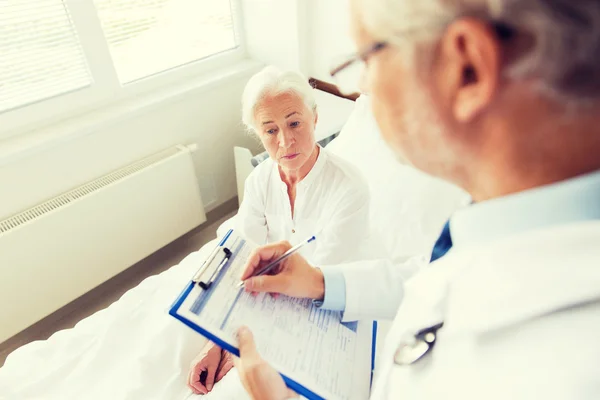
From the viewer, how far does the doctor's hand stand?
2.80ft

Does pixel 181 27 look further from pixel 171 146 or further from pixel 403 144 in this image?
pixel 403 144


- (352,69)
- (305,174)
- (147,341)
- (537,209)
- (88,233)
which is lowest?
(88,233)

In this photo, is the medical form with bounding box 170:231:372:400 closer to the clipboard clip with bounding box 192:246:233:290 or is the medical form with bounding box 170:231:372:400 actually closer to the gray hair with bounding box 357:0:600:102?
the clipboard clip with bounding box 192:246:233:290

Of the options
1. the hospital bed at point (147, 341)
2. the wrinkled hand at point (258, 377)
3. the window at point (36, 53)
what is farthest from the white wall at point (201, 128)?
the wrinkled hand at point (258, 377)

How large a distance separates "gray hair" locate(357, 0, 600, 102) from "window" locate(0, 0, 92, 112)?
172 centimetres

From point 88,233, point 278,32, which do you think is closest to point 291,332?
point 88,233

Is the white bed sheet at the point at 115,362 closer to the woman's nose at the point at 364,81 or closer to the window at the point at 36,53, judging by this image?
the woman's nose at the point at 364,81

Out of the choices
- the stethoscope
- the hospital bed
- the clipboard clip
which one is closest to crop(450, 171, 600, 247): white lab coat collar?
the stethoscope

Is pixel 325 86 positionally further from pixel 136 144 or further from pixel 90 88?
pixel 90 88

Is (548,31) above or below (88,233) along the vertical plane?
above

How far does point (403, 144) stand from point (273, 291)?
51 cm

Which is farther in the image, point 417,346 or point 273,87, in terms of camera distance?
point 273,87

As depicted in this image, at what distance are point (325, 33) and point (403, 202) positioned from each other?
1.15 m

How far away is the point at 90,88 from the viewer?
1.81 metres
